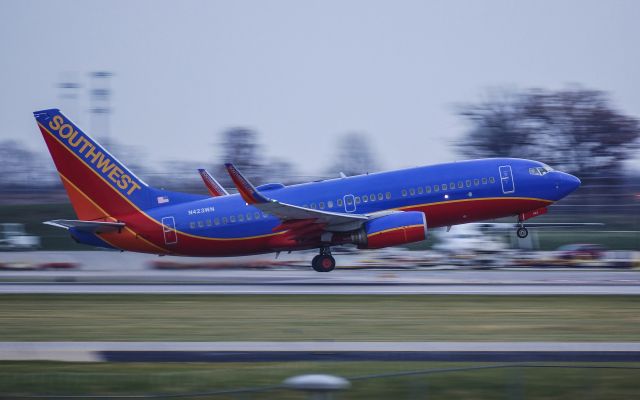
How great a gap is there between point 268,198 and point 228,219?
2.11 metres

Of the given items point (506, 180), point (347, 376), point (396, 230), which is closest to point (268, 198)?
point (396, 230)

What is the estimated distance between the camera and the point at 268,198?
35.6 m

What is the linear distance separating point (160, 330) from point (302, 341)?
3984mm

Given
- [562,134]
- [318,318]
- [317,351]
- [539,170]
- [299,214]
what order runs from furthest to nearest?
[562,134] → [539,170] → [299,214] → [318,318] → [317,351]

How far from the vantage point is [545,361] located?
16.8 meters

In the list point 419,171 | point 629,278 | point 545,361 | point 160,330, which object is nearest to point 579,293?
point 629,278

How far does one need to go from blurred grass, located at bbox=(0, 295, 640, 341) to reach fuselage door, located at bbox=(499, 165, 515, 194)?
9695 millimetres

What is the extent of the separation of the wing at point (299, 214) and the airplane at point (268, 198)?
0.09m

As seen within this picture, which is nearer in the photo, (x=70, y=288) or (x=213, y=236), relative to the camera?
(x=70, y=288)

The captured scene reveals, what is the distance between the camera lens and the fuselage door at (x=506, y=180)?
119 feet

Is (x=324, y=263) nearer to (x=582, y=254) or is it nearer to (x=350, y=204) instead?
(x=350, y=204)

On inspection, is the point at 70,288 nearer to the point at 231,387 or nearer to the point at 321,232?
the point at 321,232

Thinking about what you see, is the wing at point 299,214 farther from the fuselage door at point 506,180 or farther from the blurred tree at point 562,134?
the blurred tree at point 562,134

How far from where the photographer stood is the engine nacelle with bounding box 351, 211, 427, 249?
112ft
